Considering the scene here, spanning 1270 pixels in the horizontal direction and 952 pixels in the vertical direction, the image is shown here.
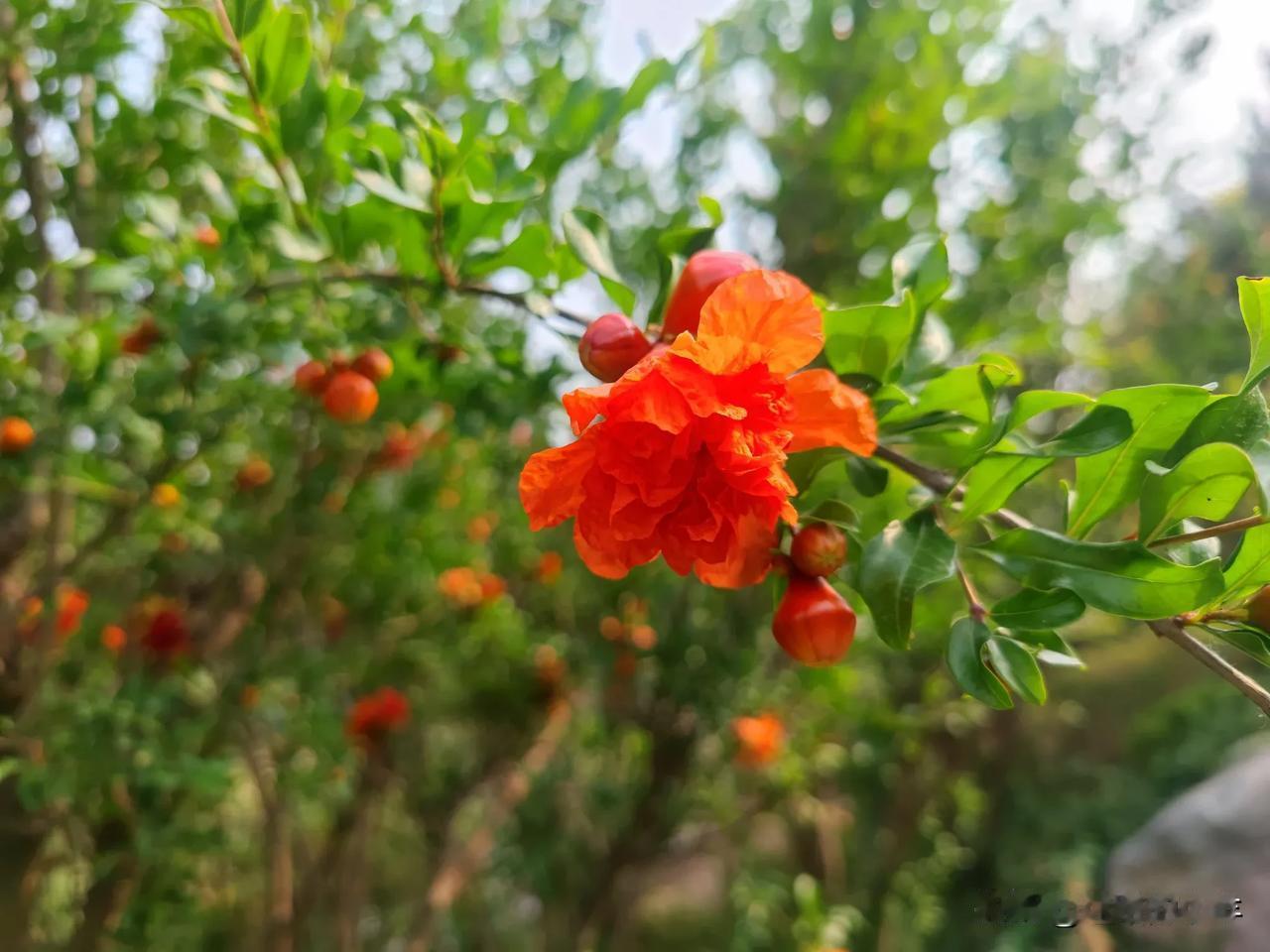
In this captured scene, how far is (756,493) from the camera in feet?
1.11

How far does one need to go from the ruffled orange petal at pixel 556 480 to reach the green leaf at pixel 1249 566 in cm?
30

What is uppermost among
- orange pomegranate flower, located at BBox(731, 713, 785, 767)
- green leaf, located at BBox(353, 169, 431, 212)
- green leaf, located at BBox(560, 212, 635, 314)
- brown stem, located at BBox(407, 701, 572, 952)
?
green leaf, located at BBox(353, 169, 431, 212)

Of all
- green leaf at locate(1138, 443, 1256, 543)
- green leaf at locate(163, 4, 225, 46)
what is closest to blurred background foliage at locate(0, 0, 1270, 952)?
green leaf at locate(163, 4, 225, 46)

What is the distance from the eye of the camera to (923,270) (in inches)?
19.6

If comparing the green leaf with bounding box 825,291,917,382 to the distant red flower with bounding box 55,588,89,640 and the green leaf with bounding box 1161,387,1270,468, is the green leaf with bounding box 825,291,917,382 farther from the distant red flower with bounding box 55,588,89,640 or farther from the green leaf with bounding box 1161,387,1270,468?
the distant red flower with bounding box 55,588,89,640

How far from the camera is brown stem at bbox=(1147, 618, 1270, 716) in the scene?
356mm

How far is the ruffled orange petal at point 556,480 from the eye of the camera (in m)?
0.36

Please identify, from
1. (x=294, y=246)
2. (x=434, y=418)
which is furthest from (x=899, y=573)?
(x=434, y=418)

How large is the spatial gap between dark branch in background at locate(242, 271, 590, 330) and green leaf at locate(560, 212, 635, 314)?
0.09 feet

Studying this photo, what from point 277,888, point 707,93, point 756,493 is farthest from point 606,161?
point 277,888

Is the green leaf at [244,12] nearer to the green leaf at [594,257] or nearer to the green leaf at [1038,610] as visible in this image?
the green leaf at [594,257]

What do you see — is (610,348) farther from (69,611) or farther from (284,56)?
(69,611)

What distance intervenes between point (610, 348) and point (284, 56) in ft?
1.06

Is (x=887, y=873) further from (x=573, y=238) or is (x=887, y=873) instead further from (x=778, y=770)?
(x=573, y=238)
